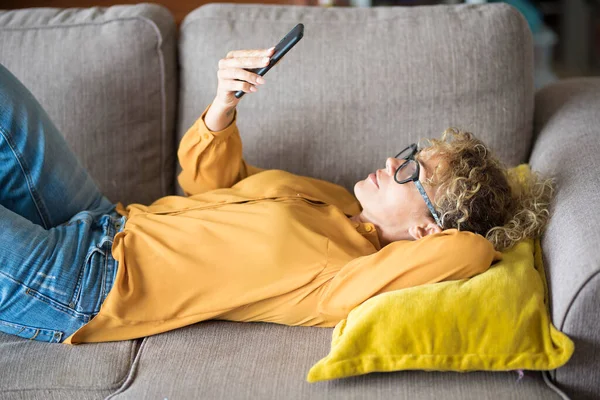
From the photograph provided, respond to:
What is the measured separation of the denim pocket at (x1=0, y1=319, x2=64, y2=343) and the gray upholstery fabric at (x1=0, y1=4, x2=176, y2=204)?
548 mm

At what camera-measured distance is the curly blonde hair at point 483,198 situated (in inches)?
56.2

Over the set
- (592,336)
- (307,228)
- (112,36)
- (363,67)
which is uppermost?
(112,36)

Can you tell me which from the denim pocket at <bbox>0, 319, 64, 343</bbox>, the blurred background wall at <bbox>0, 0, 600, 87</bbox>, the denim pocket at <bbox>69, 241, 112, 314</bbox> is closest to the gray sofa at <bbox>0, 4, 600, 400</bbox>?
the denim pocket at <bbox>69, 241, 112, 314</bbox>

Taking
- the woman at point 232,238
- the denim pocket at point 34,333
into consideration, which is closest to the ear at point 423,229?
the woman at point 232,238

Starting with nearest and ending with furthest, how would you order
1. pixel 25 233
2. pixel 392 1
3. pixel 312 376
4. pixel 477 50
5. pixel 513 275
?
1. pixel 312 376
2. pixel 513 275
3. pixel 25 233
4. pixel 477 50
5. pixel 392 1

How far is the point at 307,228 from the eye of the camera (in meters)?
1.42

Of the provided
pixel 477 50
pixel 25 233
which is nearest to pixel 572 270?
pixel 477 50

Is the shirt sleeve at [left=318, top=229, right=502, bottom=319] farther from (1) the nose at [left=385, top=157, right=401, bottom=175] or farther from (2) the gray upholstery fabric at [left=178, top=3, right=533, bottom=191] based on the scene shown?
(2) the gray upholstery fabric at [left=178, top=3, right=533, bottom=191]

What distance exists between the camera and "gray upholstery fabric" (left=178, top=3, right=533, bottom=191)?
1.76m

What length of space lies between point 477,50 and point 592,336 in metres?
0.88

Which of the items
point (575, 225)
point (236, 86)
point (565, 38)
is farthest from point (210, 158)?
point (565, 38)

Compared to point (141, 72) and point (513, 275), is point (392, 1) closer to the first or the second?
point (141, 72)

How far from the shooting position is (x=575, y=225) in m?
1.33

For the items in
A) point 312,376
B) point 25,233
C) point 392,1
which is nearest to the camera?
point 312,376
